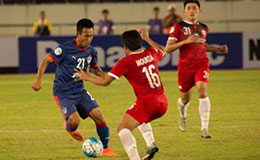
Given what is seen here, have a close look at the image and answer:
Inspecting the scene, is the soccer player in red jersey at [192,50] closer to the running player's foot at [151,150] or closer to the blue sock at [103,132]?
the blue sock at [103,132]

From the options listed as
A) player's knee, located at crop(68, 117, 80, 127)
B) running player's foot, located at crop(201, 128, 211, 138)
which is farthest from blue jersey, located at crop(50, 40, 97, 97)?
running player's foot, located at crop(201, 128, 211, 138)

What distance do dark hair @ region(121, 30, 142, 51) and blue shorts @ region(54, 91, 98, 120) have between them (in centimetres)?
155

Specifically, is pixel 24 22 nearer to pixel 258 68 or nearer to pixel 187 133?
pixel 258 68

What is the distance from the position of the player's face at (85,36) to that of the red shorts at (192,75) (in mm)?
2179

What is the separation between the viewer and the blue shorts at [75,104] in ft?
28.8

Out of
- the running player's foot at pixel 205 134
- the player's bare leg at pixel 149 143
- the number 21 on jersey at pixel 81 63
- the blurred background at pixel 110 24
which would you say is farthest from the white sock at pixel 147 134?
the blurred background at pixel 110 24

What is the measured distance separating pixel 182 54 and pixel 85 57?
2.11 m

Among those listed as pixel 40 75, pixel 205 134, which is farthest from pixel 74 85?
pixel 205 134

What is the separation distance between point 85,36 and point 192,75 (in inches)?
93.9

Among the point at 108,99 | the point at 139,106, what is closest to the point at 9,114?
the point at 108,99

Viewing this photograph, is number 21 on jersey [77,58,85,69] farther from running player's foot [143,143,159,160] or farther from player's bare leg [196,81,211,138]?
player's bare leg [196,81,211,138]

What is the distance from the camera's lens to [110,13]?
93.1ft

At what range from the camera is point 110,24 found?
78.9 ft

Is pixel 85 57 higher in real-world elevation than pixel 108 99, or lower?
higher
